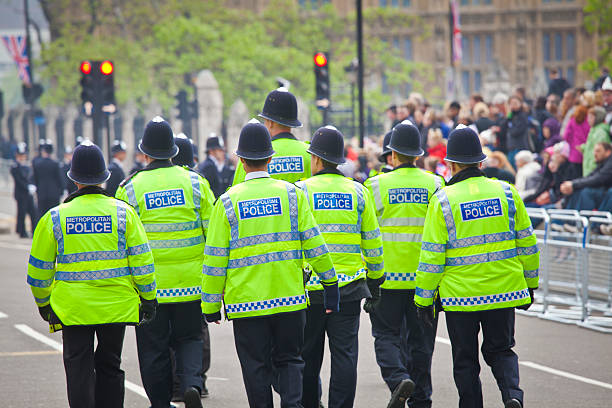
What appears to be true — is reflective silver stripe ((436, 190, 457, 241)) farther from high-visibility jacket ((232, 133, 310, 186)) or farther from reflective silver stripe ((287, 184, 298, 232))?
high-visibility jacket ((232, 133, 310, 186))

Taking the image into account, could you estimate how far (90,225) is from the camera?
6.89m

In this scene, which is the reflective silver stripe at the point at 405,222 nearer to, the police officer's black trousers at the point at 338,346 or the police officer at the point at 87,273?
the police officer's black trousers at the point at 338,346

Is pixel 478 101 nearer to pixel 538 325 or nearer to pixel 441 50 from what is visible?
pixel 538 325

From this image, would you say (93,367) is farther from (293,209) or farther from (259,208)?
(293,209)

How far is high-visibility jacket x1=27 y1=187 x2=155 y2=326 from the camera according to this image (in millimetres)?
6832

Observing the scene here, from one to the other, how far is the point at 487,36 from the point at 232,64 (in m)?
32.0

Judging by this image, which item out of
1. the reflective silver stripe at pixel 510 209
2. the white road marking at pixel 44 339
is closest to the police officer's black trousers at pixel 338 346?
the reflective silver stripe at pixel 510 209

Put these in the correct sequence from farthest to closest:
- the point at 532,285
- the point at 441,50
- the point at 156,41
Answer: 1. the point at 441,50
2. the point at 156,41
3. the point at 532,285

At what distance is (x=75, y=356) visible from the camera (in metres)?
6.85

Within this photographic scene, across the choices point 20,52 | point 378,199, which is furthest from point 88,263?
point 20,52

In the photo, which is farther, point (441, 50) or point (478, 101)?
point (441, 50)

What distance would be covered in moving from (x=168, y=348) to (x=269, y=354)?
1335 millimetres

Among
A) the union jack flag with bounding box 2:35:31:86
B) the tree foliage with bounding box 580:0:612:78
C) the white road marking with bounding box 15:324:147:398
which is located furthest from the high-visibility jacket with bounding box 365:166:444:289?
the union jack flag with bounding box 2:35:31:86

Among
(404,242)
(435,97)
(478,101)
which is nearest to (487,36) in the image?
(435,97)
